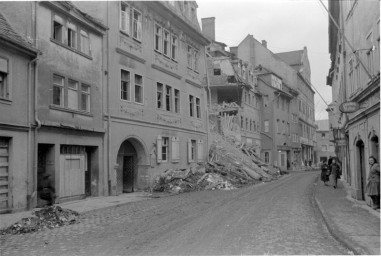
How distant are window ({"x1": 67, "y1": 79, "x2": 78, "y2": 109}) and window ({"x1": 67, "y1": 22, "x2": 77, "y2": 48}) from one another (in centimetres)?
162

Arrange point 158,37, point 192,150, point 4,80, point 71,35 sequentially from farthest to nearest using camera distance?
point 192,150 → point 158,37 → point 71,35 → point 4,80

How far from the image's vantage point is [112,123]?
68.9 ft

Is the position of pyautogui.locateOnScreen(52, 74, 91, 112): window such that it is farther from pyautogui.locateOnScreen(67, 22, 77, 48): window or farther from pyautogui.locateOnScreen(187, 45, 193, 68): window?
pyautogui.locateOnScreen(187, 45, 193, 68): window

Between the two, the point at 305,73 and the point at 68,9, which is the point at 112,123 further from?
the point at 305,73

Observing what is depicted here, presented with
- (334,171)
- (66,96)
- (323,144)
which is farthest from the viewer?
(323,144)

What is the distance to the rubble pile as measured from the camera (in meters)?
11.0

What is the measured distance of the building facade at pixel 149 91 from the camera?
2142 cm

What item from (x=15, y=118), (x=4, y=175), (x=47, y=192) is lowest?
(x=47, y=192)

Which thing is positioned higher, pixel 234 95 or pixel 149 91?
pixel 234 95

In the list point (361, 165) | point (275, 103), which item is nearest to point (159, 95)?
point (361, 165)

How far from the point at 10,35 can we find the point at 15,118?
2858 millimetres

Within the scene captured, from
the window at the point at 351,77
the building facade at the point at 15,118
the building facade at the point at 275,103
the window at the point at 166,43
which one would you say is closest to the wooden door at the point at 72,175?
the building facade at the point at 15,118

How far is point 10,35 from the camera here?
15.2 metres

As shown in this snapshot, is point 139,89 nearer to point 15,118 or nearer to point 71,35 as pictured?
point 71,35
